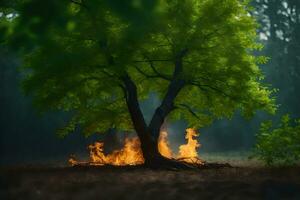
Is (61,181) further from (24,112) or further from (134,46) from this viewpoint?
(24,112)

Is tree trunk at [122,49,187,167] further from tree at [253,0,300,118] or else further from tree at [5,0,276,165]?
tree at [253,0,300,118]

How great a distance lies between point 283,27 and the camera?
41375mm

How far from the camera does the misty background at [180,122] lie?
34.3 meters

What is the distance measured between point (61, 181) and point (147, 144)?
5.33m

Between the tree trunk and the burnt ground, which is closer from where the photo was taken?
the burnt ground

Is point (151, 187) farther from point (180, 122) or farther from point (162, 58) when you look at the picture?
point (180, 122)

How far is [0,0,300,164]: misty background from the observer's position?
34.3m

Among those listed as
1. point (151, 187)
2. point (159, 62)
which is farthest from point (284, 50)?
point (151, 187)

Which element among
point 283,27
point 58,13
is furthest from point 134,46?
point 283,27

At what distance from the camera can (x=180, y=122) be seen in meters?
46.9

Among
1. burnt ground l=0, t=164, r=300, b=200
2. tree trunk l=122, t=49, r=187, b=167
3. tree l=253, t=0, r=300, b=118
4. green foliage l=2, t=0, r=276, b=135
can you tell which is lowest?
burnt ground l=0, t=164, r=300, b=200

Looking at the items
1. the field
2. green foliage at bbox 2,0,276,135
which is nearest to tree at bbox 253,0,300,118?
green foliage at bbox 2,0,276,135

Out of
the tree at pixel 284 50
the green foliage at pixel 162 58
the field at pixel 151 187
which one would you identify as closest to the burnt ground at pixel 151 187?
the field at pixel 151 187

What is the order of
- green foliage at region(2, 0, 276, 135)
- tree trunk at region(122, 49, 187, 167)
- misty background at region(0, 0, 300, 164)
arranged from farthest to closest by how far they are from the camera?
misty background at region(0, 0, 300, 164) < tree trunk at region(122, 49, 187, 167) < green foliage at region(2, 0, 276, 135)
